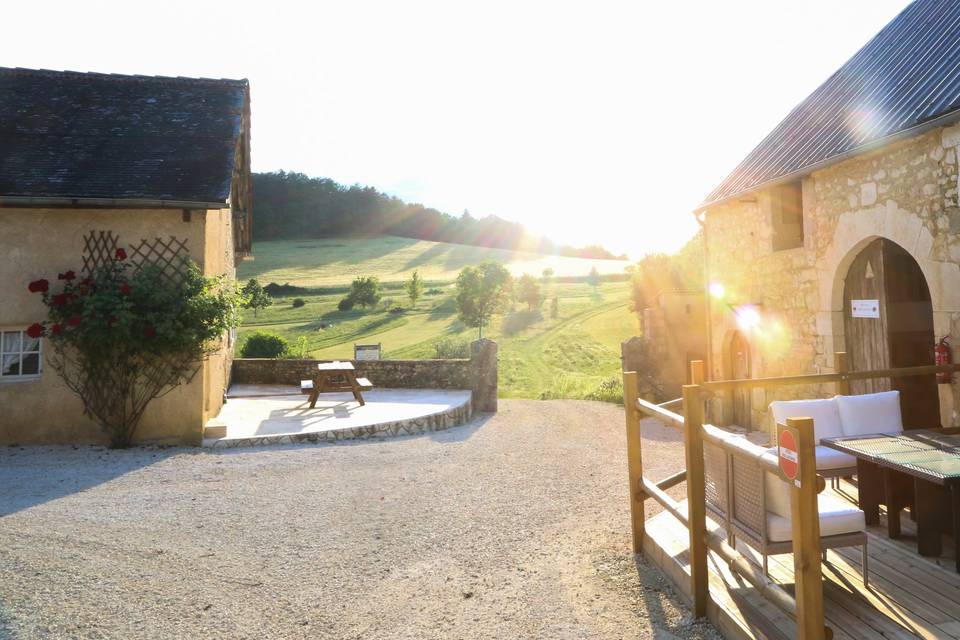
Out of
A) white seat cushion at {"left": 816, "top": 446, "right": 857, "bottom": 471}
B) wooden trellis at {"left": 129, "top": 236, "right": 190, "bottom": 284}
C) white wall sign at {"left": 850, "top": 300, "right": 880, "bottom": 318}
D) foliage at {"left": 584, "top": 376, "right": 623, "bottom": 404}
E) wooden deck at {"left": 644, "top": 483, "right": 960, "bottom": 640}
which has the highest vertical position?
wooden trellis at {"left": 129, "top": 236, "right": 190, "bottom": 284}

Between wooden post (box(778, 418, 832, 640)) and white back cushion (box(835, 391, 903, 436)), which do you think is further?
white back cushion (box(835, 391, 903, 436))

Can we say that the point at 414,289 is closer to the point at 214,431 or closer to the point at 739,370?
the point at 739,370

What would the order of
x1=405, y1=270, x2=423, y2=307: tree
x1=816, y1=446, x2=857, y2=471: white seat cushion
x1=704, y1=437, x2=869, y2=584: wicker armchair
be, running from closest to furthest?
1. x1=704, y1=437, x2=869, y2=584: wicker armchair
2. x1=816, y1=446, x2=857, y2=471: white seat cushion
3. x1=405, y1=270, x2=423, y2=307: tree

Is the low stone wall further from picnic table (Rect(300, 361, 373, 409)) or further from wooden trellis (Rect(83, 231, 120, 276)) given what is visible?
wooden trellis (Rect(83, 231, 120, 276))

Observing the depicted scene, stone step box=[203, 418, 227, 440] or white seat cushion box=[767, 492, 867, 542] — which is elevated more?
white seat cushion box=[767, 492, 867, 542]

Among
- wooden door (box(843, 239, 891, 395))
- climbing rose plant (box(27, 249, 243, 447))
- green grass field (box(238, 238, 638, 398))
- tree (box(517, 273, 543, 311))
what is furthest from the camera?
tree (box(517, 273, 543, 311))

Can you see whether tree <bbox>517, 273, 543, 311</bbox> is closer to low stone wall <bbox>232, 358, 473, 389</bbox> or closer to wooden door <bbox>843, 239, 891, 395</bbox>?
low stone wall <bbox>232, 358, 473, 389</bbox>

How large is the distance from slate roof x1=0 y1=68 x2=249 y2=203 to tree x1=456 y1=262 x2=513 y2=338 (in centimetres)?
1734

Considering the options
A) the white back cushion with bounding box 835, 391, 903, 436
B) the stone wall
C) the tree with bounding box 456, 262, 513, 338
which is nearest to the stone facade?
the white back cushion with bounding box 835, 391, 903, 436

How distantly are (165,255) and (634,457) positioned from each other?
7.44 m

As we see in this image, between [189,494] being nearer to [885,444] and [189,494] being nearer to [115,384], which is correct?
[115,384]

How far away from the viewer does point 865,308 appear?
23.6ft

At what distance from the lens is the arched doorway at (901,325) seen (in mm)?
6789

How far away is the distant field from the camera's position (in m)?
44.7
